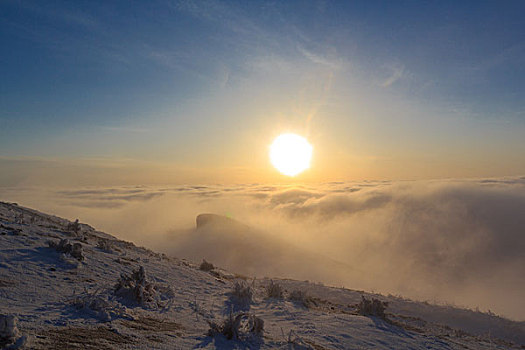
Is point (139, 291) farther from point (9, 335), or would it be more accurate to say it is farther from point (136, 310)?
point (9, 335)

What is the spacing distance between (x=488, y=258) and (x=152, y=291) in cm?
5647

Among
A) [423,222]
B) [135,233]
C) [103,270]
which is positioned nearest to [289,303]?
[103,270]

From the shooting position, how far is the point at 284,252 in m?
36.0

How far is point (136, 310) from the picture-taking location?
4602 mm

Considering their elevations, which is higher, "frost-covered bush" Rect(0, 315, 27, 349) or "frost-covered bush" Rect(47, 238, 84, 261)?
"frost-covered bush" Rect(0, 315, 27, 349)

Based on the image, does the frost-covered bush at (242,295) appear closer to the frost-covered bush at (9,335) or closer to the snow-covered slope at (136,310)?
the snow-covered slope at (136,310)

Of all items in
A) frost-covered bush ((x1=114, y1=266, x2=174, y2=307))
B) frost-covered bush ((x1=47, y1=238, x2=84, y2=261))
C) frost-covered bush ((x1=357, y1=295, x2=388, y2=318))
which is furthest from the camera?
frost-covered bush ((x1=357, y1=295, x2=388, y2=318))

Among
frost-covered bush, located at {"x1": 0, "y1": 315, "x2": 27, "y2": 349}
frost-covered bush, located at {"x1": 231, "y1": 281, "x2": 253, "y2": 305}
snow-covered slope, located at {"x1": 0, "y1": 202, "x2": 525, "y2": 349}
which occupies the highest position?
frost-covered bush, located at {"x1": 0, "y1": 315, "x2": 27, "y2": 349}

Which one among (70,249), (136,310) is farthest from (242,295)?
(70,249)

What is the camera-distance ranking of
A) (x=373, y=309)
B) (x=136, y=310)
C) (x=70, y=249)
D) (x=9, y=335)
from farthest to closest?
(x=373, y=309) → (x=70, y=249) → (x=136, y=310) → (x=9, y=335)

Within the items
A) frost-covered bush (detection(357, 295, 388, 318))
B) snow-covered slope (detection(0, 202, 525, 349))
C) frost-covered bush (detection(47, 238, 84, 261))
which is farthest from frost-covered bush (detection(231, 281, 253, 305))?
frost-covered bush (detection(47, 238, 84, 261))

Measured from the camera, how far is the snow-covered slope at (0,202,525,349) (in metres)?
3.48

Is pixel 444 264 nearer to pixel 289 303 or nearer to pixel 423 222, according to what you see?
pixel 423 222

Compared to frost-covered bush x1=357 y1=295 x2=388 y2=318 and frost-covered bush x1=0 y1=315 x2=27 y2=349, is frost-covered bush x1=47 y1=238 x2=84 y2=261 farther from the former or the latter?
frost-covered bush x1=357 y1=295 x2=388 y2=318
